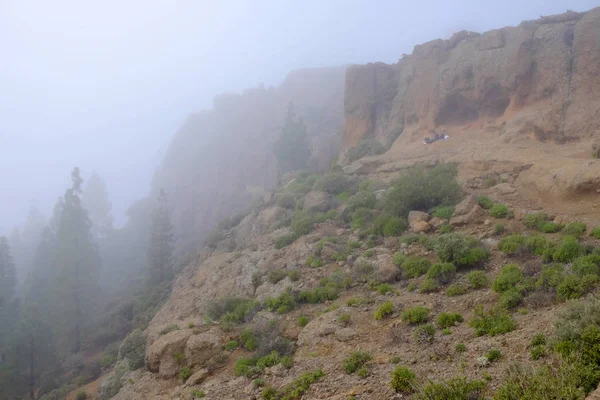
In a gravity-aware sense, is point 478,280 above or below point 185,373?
above

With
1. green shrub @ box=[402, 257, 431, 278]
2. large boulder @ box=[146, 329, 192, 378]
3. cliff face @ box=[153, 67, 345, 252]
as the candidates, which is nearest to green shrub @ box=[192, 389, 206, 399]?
large boulder @ box=[146, 329, 192, 378]

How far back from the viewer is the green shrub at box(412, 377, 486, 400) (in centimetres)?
540

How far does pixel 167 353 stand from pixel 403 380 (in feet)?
25.8

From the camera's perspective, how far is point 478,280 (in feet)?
32.3

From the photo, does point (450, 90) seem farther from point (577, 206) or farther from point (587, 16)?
point (577, 206)

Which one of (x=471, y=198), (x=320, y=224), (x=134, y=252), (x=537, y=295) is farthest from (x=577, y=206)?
(x=134, y=252)

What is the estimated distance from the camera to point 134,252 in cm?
5128

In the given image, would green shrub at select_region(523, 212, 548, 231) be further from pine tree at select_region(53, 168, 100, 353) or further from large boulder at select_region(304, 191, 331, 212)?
pine tree at select_region(53, 168, 100, 353)

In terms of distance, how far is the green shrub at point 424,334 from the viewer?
807 centimetres

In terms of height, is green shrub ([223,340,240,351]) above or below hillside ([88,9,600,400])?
below

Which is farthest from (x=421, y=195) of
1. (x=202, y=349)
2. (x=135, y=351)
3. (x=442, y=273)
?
(x=135, y=351)

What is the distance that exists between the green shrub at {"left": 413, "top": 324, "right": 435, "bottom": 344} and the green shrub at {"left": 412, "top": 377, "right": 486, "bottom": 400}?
2.37 m

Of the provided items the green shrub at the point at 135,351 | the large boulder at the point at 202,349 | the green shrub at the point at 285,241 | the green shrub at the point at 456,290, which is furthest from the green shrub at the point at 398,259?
the green shrub at the point at 135,351

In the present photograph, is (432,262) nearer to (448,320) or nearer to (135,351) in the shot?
(448,320)
